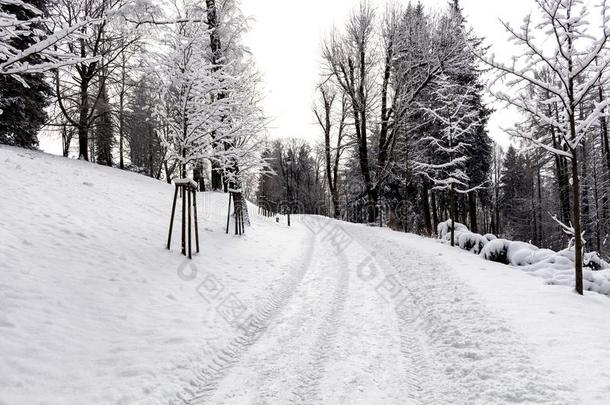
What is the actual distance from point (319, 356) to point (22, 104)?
58.7ft

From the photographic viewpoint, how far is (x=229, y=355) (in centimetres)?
474

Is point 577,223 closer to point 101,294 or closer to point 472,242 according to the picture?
point 472,242

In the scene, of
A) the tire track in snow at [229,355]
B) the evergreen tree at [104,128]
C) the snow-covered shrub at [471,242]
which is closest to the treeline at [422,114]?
the snow-covered shrub at [471,242]

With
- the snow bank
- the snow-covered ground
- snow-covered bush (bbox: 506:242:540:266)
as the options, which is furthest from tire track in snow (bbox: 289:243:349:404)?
snow-covered bush (bbox: 506:242:540:266)

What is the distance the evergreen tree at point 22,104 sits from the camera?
14.8 metres

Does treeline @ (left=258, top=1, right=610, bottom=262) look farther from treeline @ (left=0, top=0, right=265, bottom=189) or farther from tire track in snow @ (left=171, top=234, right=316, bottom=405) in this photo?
tire track in snow @ (left=171, top=234, right=316, bottom=405)

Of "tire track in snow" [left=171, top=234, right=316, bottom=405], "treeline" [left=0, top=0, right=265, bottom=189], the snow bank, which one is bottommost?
"tire track in snow" [left=171, top=234, right=316, bottom=405]

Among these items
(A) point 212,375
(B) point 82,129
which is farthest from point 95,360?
(B) point 82,129

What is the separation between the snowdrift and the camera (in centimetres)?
751

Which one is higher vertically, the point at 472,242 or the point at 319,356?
the point at 472,242

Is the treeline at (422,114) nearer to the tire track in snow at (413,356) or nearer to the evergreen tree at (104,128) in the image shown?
the tire track in snow at (413,356)

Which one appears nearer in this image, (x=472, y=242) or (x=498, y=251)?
(x=498, y=251)

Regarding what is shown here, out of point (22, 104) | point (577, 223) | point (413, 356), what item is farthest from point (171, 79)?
point (22, 104)

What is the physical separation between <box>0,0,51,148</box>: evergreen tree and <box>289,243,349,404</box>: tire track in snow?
1652 cm
